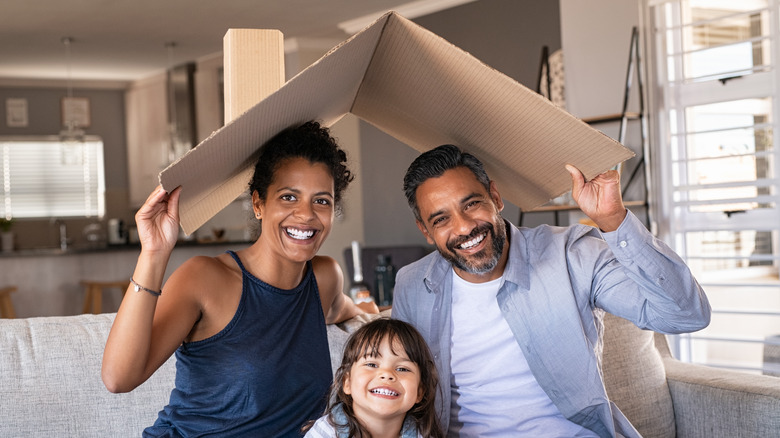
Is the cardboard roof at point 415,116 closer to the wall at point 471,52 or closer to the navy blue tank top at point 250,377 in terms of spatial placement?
the navy blue tank top at point 250,377

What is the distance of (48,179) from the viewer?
891 centimetres

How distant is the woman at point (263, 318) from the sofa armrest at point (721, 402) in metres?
1.18

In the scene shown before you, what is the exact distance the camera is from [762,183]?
3.81 meters

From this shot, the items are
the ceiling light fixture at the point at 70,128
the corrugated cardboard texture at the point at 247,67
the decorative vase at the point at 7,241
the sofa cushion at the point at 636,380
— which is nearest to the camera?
the corrugated cardboard texture at the point at 247,67

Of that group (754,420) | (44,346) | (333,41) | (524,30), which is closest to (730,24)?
A: (524,30)

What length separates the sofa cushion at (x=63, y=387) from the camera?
69.6 inches

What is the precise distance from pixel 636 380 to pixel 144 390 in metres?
1.38

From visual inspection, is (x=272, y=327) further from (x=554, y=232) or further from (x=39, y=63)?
(x=39, y=63)

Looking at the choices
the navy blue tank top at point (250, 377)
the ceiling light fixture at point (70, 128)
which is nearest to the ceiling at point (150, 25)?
the ceiling light fixture at point (70, 128)

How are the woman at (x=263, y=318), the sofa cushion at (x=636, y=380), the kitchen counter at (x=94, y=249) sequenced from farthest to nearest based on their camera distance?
the kitchen counter at (x=94, y=249) < the sofa cushion at (x=636, y=380) < the woman at (x=263, y=318)

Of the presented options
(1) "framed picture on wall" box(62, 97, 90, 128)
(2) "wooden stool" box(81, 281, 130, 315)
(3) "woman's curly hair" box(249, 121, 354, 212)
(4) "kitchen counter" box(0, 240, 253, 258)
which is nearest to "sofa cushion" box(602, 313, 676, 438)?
(3) "woman's curly hair" box(249, 121, 354, 212)

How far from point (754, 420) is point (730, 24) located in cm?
A: 266

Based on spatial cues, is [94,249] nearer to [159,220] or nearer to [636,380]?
[636,380]

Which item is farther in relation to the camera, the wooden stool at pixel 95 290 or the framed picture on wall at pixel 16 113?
the framed picture on wall at pixel 16 113
